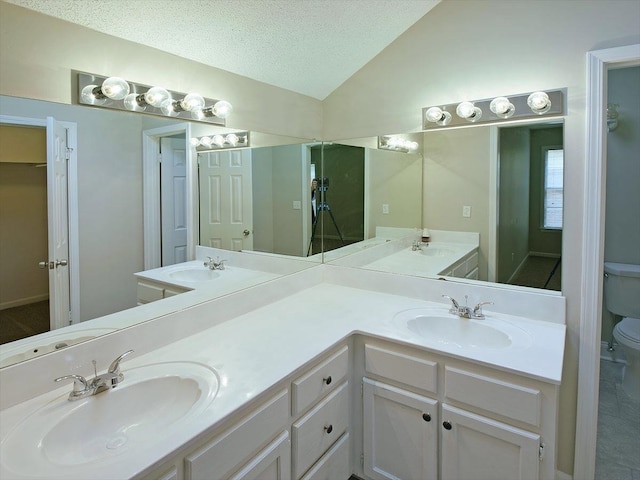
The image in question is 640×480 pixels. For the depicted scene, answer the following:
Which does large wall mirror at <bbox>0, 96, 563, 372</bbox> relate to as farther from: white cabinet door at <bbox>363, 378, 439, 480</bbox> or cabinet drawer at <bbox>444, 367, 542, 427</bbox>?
white cabinet door at <bbox>363, 378, 439, 480</bbox>

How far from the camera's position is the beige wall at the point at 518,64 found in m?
1.72

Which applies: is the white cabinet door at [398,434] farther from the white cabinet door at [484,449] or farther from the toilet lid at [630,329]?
the toilet lid at [630,329]

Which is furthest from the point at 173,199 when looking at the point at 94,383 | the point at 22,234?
the point at 94,383

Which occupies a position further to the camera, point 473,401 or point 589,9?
point 589,9

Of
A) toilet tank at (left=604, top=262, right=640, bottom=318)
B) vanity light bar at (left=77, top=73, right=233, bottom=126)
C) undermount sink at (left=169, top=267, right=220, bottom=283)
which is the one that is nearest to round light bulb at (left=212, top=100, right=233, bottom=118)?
vanity light bar at (left=77, top=73, right=233, bottom=126)

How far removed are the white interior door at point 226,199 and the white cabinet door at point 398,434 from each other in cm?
99

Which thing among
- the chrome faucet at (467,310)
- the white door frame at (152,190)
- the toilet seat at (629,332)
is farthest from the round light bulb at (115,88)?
the toilet seat at (629,332)

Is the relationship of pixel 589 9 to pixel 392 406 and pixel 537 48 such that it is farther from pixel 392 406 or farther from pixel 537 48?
pixel 392 406

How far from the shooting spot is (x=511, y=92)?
75.2 inches

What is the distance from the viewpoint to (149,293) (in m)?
1.60

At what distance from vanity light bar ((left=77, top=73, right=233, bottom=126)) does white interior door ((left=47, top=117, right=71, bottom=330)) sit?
0.18m

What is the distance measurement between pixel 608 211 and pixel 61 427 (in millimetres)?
3832

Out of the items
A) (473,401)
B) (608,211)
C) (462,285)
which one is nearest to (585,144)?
(462,285)

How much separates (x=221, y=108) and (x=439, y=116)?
113 cm
